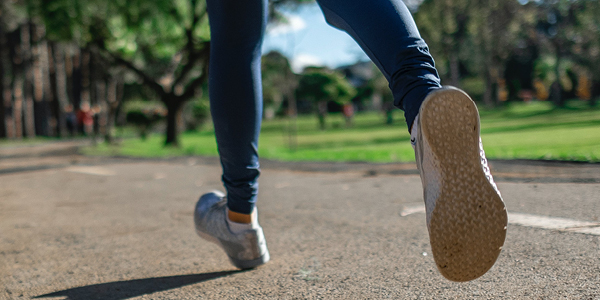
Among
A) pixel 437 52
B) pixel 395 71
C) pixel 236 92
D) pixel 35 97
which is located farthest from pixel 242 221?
pixel 437 52

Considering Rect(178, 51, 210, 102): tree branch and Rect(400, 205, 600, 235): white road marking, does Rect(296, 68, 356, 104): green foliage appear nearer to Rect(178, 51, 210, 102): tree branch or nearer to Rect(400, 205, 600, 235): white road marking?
Rect(178, 51, 210, 102): tree branch

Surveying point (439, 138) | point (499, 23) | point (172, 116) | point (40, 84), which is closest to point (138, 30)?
point (172, 116)

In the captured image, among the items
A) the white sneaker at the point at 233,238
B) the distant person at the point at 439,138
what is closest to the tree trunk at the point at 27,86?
the white sneaker at the point at 233,238

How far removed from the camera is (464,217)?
3.58ft

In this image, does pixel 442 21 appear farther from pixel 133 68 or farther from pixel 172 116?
pixel 133 68

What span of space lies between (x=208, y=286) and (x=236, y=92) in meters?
0.62

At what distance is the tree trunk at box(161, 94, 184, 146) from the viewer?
14.5 meters

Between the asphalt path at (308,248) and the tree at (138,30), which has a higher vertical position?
the tree at (138,30)

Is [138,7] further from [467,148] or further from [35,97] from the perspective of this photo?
[35,97]

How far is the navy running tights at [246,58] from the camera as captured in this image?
1229 millimetres

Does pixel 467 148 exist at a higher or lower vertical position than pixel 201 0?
lower

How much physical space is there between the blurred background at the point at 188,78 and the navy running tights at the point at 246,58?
13.2 ft

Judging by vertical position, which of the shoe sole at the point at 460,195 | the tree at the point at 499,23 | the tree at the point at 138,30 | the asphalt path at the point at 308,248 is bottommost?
the asphalt path at the point at 308,248

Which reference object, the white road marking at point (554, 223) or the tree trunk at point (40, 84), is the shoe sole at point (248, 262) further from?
the tree trunk at point (40, 84)
